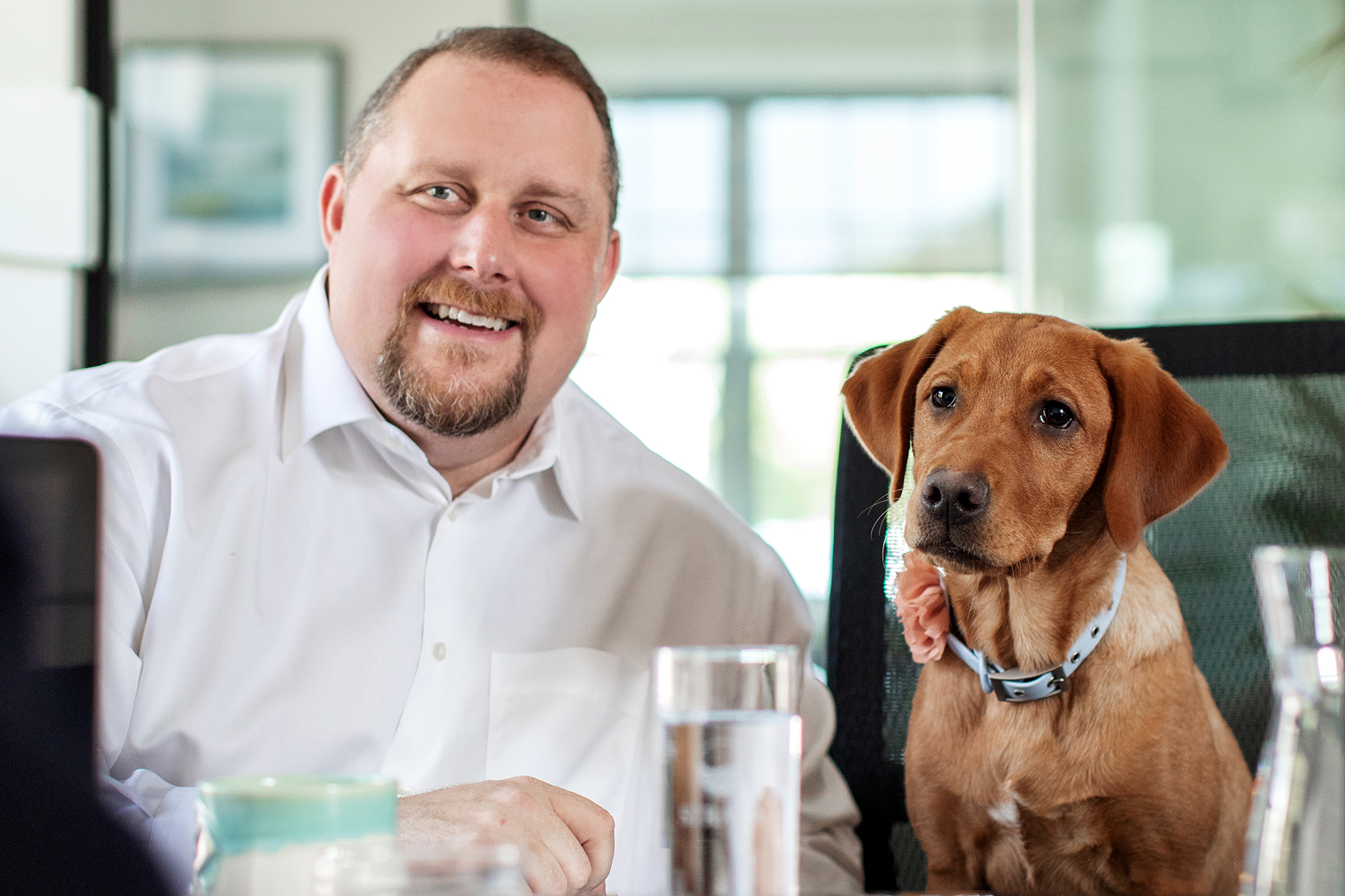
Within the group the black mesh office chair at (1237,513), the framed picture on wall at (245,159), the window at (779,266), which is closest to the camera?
the black mesh office chair at (1237,513)

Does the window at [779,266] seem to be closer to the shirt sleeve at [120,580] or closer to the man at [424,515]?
the man at [424,515]

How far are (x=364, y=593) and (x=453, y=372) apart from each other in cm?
27

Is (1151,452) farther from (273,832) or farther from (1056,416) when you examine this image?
(273,832)

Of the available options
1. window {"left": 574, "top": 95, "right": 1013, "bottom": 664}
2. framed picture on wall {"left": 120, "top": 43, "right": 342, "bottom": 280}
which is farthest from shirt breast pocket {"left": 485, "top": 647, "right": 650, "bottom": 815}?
framed picture on wall {"left": 120, "top": 43, "right": 342, "bottom": 280}

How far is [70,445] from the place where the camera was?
488 millimetres

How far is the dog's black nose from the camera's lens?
0.96 meters

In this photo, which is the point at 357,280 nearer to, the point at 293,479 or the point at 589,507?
the point at 293,479

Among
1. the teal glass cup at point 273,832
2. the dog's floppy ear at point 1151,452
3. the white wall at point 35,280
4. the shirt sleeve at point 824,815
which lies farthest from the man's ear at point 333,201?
the white wall at point 35,280

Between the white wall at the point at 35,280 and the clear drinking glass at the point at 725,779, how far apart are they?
2.67 metres

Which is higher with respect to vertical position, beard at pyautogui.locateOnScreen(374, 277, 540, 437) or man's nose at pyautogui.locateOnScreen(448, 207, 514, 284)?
man's nose at pyautogui.locateOnScreen(448, 207, 514, 284)

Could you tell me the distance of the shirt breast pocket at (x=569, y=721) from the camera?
1.24 metres

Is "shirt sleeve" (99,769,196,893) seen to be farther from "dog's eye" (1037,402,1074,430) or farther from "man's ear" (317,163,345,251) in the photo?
"dog's eye" (1037,402,1074,430)

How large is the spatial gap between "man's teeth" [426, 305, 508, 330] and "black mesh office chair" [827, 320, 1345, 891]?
490 millimetres

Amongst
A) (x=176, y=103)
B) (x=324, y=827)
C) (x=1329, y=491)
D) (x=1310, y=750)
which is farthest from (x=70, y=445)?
(x=176, y=103)
